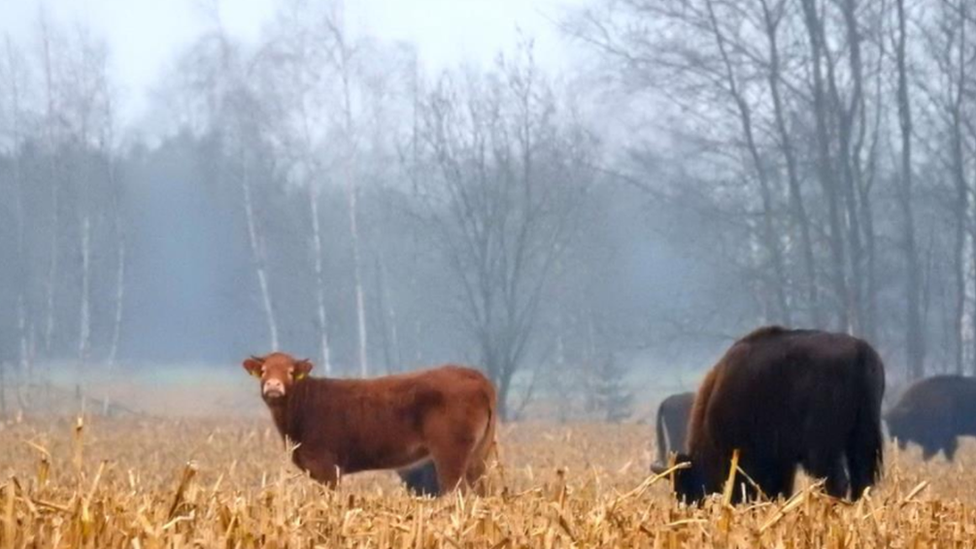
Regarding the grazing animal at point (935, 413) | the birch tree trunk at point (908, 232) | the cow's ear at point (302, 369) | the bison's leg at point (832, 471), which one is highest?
the birch tree trunk at point (908, 232)

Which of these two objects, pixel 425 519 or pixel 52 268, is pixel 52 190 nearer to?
pixel 52 268

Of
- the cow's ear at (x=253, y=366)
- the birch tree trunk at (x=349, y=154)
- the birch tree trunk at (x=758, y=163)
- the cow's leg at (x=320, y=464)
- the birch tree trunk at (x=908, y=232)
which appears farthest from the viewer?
Answer: the birch tree trunk at (x=349, y=154)

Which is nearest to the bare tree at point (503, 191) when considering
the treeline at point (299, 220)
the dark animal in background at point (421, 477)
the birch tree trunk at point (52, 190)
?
the treeline at point (299, 220)

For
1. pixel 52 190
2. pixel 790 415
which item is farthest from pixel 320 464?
pixel 52 190

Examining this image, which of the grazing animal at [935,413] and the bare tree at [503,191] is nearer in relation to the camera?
the grazing animal at [935,413]

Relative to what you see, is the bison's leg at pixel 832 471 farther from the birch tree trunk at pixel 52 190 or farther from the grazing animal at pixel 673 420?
the birch tree trunk at pixel 52 190

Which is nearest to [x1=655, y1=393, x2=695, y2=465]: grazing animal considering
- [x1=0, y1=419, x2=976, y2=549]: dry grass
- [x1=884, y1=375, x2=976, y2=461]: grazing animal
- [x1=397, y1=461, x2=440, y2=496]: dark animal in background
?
[x1=397, y1=461, x2=440, y2=496]: dark animal in background

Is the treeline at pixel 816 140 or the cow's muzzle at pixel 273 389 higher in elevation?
the treeline at pixel 816 140

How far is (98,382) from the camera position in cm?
4916

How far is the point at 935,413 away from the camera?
87.1ft

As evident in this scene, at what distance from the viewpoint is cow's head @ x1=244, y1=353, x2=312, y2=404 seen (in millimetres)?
13805

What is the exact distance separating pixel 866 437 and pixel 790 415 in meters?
0.48

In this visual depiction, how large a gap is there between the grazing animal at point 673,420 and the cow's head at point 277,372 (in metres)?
5.87

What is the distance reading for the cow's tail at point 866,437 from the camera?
996 cm
